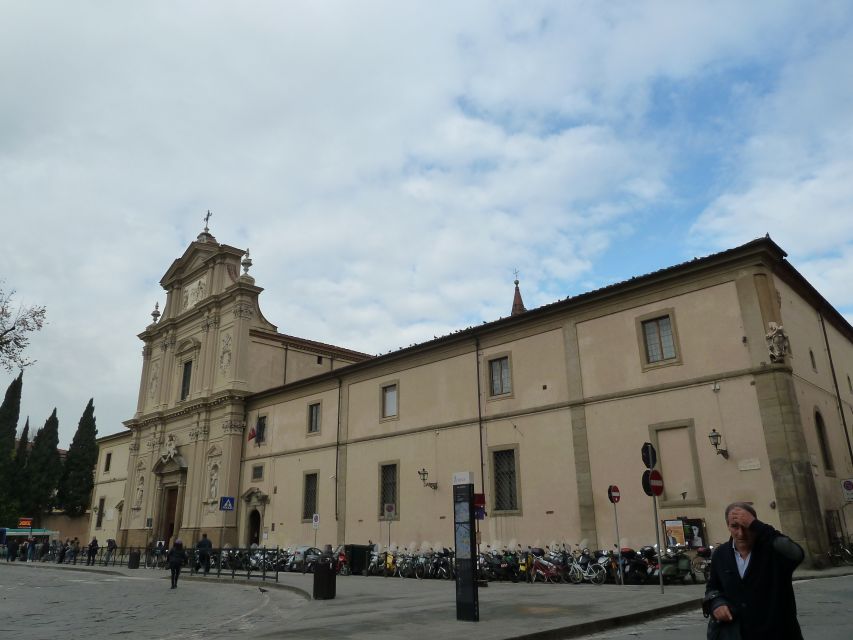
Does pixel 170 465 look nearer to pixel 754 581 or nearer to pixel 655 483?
pixel 655 483

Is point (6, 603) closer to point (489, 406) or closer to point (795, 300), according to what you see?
point (489, 406)

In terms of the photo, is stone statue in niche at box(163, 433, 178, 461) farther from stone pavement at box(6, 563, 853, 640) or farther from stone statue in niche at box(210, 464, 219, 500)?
stone pavement at box(6, 563, 853, 640)

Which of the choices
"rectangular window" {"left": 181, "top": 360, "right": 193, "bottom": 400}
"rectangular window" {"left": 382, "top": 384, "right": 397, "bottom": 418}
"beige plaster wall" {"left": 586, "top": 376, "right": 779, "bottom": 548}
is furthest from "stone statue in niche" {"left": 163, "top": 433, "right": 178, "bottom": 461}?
"beige plaster wall" {"left": 586, "top": 376, "right": 779, "bottom": 548}

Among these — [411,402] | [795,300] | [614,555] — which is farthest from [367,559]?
[795,300]

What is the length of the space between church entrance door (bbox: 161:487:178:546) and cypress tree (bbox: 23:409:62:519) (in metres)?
28.0

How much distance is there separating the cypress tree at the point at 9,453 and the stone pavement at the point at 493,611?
54542 mm

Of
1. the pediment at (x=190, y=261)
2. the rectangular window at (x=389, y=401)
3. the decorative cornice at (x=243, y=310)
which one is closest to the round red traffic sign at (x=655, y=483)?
the rectangular window at (x=389, y=401)

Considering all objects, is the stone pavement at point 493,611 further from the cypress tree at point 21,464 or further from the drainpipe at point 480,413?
the cypress tree at point 21,464

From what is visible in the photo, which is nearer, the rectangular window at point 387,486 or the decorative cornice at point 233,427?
the rectangular window at point 387,486

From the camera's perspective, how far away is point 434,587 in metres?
17.6

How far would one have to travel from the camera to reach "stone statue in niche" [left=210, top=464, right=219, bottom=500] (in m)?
35.8

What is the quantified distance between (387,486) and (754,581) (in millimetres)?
24519

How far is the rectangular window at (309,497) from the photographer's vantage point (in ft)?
101

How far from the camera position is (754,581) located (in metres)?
3.78
